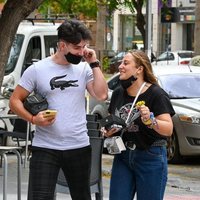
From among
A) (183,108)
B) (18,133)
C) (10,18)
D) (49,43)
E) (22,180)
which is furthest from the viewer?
(49,43)

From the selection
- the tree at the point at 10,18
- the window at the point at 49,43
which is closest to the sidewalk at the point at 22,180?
the tree at the point at 10,18

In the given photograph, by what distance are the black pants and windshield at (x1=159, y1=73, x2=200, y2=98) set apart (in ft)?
23.2

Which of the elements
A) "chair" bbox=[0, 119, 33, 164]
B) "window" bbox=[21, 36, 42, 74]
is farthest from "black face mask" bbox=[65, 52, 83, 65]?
"window" bbox=[21, 36, 42, 74]

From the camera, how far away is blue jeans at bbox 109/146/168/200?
5.88 meters

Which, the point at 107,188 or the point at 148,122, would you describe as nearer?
the point at 148,122

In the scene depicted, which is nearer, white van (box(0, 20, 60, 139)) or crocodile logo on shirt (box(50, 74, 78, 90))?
crocodile logo on shirt (box(50, 74, 78, 90))

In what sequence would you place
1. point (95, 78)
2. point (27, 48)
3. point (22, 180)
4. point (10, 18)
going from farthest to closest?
point (27, 48)
point (22, 180)
point (10, 18)
point (95, 78)

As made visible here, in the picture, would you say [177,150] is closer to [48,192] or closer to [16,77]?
[16,77]

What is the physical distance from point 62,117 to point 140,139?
60 centimetres

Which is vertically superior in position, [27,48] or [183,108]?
[27,48]

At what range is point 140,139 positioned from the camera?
586 cm

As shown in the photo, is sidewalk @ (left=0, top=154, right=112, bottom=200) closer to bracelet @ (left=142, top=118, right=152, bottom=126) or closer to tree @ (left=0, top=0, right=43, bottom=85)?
tree @ (left=0, top=0, right=43, bottom=85)

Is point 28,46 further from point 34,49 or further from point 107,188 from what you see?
point 107,188

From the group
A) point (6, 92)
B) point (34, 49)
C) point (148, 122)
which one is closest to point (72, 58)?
point (148, 122)
